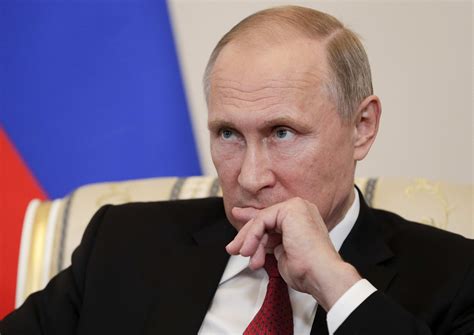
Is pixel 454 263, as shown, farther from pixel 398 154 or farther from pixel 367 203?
pixel 398 154

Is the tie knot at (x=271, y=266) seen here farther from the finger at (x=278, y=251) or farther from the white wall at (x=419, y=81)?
the white wall at (x=419, y=81)

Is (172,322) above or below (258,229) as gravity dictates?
below

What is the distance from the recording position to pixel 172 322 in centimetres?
190

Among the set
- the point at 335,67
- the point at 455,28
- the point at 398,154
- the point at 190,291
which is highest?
the point at 335,67

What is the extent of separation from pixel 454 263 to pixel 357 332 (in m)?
0.39

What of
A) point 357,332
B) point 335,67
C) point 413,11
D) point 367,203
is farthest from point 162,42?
point 357,332

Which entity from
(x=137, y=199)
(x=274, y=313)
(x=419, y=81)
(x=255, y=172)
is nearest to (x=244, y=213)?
(x=255, y=172)

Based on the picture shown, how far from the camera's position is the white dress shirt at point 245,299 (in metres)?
1.85

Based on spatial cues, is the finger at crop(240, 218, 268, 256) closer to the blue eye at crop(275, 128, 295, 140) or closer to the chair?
the blue eye at crop(275, 128, 295, 140)

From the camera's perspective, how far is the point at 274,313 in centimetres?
178

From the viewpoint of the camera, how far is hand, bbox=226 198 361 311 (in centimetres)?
163

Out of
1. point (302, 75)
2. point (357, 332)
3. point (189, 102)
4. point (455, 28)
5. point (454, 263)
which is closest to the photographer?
point (357, 332)

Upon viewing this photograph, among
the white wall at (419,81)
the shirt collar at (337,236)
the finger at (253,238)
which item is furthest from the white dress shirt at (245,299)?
the white wall at (419,81)

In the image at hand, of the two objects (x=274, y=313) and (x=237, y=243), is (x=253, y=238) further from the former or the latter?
(x=274, y=313)
